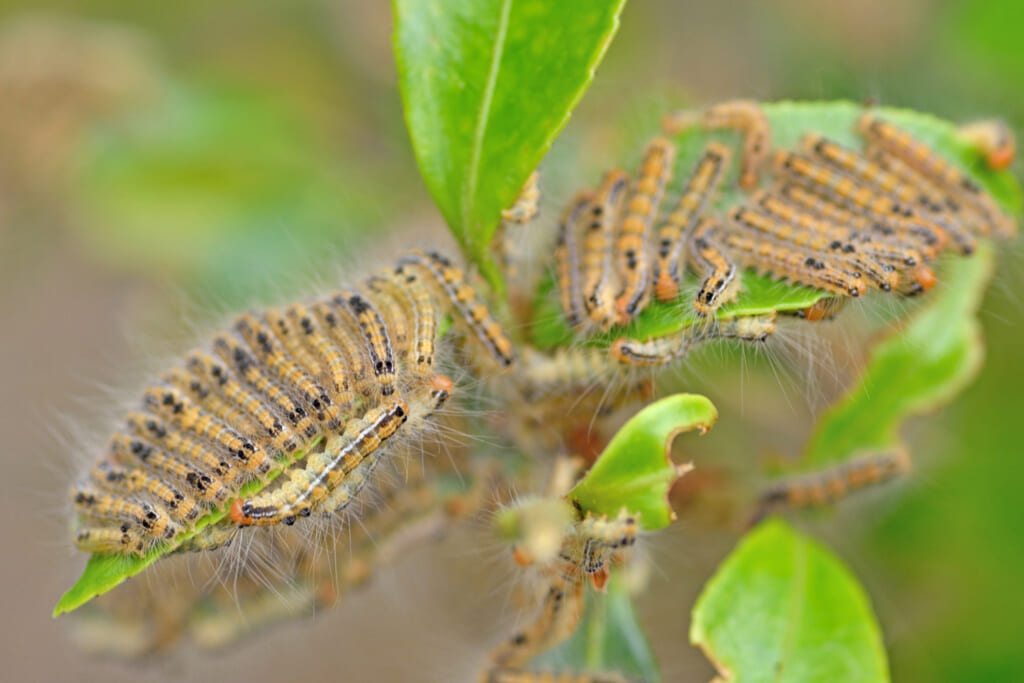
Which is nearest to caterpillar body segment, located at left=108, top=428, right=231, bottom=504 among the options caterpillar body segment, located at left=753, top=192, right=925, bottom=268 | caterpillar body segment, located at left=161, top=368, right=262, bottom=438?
caterpillar body segment, located at left=161, top=368, right=262, bottom=438

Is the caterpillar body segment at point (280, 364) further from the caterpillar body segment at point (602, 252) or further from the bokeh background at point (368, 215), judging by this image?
the caterpillar body segment at point (602, 252)

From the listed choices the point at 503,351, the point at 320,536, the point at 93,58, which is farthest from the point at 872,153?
the point at 93,58

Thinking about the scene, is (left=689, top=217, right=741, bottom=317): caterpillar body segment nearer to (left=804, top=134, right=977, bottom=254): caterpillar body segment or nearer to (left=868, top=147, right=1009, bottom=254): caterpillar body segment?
(left=804, top=134, right=977, bottom=254): caterpillar body segment

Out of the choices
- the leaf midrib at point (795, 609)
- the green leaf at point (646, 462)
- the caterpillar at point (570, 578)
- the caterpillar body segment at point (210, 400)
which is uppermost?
the caterpillar body segment at point (210, 400)

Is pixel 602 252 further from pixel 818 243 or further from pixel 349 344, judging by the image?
pixel 349 344

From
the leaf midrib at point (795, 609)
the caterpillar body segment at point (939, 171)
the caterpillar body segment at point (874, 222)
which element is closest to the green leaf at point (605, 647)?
the leaf midrib at point (795, 609)

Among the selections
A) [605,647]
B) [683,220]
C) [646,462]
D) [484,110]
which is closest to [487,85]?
[484,110]
